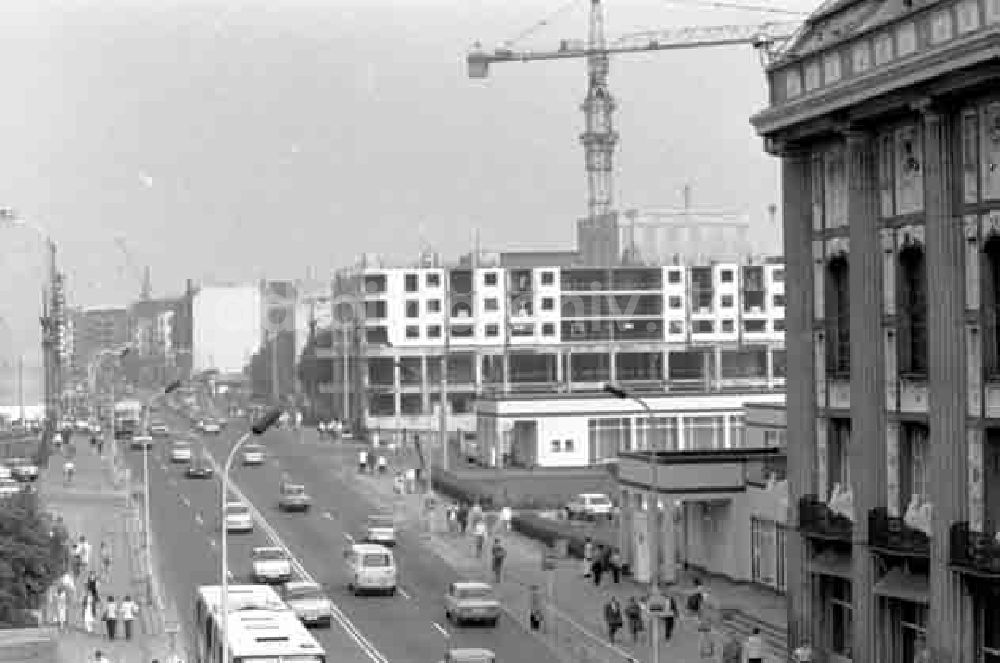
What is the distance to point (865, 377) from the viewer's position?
159ft

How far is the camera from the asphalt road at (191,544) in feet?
192

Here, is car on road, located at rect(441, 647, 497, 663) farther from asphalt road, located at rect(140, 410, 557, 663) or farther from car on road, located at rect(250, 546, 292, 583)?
car on road, located at rect(250, 546, 292, 583)

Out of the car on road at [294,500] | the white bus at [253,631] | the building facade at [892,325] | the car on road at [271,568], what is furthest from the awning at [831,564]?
the car on road at [294,500]

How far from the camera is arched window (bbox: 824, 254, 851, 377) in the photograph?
50.4 m

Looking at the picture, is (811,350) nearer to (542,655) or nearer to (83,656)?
(542,655)

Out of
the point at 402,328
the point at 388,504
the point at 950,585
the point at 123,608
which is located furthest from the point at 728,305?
the point at 950,585

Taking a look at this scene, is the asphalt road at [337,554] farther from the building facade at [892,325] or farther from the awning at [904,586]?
the awning at [904,586]

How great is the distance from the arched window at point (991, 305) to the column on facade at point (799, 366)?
9.11 meters

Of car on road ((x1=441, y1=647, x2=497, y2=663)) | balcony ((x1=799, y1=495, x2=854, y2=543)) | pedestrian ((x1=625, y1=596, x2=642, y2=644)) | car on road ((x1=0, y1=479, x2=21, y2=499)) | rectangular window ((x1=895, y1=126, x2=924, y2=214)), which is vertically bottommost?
pedestrian ((x1=625, y1=596, x2=642, y2=644))

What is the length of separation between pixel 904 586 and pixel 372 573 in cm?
2397

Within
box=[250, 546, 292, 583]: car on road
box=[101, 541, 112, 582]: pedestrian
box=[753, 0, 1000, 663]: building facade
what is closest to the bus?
box=[101, 541, 112, 582]: pedestrian

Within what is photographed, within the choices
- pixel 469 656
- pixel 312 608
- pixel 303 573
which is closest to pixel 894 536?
pixel 469 656

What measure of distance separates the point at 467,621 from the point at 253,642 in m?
20.9

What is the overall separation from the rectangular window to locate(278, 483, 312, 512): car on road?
50286 millimetres
